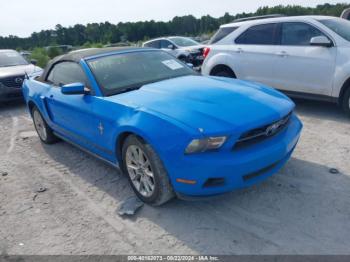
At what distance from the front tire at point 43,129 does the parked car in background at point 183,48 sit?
8.43m

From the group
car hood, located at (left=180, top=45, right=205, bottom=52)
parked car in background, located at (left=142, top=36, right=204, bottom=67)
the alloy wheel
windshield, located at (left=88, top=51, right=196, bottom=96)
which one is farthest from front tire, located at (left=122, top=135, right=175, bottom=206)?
car hood, located at (left=180, top=45, right=205, bottom=52)

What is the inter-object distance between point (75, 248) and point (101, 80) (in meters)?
1.88

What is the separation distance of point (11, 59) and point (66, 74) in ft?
22.4

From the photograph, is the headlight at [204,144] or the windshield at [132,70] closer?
the headlight at [204,144]

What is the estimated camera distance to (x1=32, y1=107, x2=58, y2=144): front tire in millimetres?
5422

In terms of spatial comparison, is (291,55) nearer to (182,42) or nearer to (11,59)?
(11,59)

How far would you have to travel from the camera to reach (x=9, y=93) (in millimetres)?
8828

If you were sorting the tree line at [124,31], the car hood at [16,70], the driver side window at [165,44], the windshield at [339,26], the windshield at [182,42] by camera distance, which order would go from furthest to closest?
the tree line at [124,31] → the windshield at [182,42] → the driver side window at [165,44] → the car hood at [16,70] → the windshield at [339,26]

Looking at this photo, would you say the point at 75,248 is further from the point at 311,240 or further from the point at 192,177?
the point at 311,240

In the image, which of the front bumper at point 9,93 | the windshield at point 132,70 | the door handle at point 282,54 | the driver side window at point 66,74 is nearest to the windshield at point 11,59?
the front bumper at point 9,93

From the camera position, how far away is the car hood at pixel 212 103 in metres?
2.94

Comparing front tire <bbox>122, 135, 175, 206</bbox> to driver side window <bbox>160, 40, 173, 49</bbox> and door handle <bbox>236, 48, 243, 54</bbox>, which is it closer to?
door handle <bbox>236, 48, 243, 54</bbox>

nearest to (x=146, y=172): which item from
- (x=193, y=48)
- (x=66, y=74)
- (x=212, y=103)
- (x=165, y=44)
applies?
(x=212, y=103)

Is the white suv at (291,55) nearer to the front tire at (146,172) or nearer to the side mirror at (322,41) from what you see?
the side mirror at (322,41)
